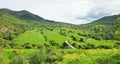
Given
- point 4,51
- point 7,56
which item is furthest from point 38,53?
point 4,51

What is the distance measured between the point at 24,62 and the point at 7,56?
54288 mm

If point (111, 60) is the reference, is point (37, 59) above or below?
below

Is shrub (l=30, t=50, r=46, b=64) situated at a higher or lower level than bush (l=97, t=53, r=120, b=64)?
lower

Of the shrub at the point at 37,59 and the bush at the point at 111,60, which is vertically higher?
the bush at the point at 111,60

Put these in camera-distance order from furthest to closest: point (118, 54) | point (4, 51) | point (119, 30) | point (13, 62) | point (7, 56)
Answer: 1. point (4, 51)
2. point (7, 56)
3. point (13, 62)
4. point (118, 54)
5. point (119, 30)

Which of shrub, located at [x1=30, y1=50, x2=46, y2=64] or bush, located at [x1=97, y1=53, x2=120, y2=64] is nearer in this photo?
bush, located at [x1=97, y1=53, x2=120, y2=64]

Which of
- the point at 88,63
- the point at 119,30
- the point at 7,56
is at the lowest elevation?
the point at 7,56

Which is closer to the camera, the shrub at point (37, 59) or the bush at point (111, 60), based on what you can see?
the bush at point (111, 60)

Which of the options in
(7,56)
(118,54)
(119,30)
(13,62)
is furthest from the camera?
(7,56)

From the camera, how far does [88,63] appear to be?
72625 millimetres

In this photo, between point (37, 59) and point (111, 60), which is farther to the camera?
point (37, 59)

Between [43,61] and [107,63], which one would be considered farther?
[43,61]

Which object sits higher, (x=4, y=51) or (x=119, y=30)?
(x=119, y=30)

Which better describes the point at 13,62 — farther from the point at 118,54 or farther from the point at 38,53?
the point at 118,54
